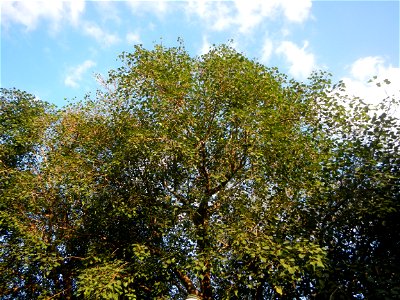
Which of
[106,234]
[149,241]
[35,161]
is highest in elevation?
[35,161]

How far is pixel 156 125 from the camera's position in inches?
643

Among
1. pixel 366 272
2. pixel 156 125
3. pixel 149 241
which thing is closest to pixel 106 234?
pixel 149 241

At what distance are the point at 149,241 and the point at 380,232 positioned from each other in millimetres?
9706

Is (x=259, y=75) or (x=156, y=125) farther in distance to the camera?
(x=259, y=75)

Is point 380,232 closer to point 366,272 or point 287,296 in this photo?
point 366,272

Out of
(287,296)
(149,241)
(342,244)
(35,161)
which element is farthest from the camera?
(35,161)

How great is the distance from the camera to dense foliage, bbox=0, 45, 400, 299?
538 inches

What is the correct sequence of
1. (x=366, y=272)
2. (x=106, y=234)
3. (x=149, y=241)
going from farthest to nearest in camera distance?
1. (x=106, y=234)
2. (x=149, y=241)
3. (x=366, y=272)

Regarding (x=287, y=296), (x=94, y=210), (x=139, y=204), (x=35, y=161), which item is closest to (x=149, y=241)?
(x=139, y=204)

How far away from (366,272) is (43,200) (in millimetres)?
14391

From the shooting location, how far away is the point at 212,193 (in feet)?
54.5

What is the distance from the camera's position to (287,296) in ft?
50.9

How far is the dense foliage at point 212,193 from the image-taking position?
44.9 ft

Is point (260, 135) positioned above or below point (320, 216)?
above
